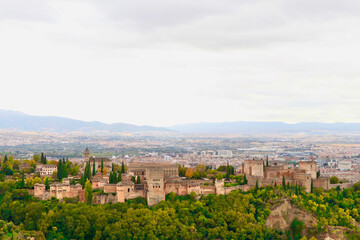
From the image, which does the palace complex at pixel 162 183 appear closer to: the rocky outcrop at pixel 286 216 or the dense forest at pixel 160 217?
the dense forest at pixel 160 217

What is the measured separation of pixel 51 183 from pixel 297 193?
29.8 metres

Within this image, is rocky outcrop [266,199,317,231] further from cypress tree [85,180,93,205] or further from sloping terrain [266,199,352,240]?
cypress tree [85,180,93,205]

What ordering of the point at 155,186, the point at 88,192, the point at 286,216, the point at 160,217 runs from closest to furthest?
the point at 160,217, the point at 88,192, the point at 155,186, the point at 286,216

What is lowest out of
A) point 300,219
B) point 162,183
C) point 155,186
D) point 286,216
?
point 300,219

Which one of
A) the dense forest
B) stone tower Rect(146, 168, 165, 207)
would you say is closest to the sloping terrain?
the dense forest

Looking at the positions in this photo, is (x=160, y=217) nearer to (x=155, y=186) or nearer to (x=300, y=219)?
(x=155, y=186)

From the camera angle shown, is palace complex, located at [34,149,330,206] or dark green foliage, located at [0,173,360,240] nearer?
dark green foliage, located at [0,173,360,240]

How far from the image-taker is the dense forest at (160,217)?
4147 cm

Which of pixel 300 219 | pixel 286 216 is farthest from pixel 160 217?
pixel 300 219

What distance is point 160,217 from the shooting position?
4262 centimetres

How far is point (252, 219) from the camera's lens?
44.8 m

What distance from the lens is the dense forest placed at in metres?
41.5

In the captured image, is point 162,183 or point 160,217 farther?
point 162,183

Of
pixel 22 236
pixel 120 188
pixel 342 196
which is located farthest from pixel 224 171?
pixel 22 236
